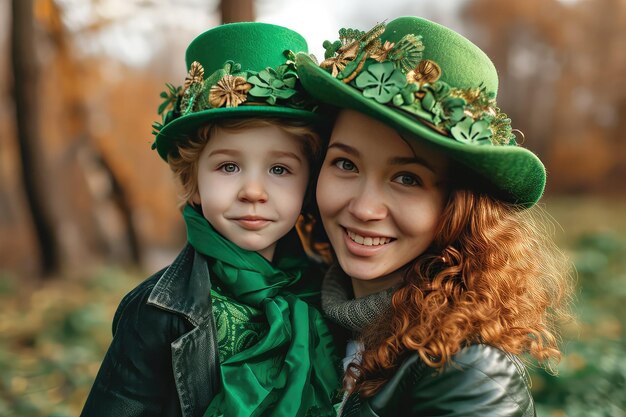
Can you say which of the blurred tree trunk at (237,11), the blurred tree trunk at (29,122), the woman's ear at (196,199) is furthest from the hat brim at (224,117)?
the blurred tree trunk at (29,122)

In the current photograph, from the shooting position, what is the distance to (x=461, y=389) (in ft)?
5.56

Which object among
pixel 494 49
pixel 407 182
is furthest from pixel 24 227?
pixel 494 49

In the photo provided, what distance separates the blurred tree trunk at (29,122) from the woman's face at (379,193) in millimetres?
7017

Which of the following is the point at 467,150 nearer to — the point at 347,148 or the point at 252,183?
the point at 347,148

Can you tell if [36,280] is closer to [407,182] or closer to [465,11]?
[407,182]

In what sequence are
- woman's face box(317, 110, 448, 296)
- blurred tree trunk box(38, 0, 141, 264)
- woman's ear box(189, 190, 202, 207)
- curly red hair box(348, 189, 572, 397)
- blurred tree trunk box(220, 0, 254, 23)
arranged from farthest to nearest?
blurred tree trunk box(38, 0, 141, 264) → blurred tree trunk box(220, 0, 254, 23) → woman's ear box(189, 190, 202, 207) → woman's face box(317, 110, 448, 296) → curly red hair box(348, 189, 572, 397)

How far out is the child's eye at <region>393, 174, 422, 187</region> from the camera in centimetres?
196

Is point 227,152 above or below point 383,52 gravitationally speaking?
below

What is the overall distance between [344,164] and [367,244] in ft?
0.97

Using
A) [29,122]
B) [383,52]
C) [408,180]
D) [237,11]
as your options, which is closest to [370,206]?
[408,180]

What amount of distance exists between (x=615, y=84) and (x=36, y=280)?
1345 cm

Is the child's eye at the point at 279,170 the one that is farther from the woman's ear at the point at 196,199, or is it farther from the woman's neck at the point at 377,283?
the woman's neck at the point at 377,283

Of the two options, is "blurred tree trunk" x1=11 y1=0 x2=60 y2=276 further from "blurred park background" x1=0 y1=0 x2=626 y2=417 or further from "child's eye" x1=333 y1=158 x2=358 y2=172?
"child's eye" x1=333 y1=158 x2=358 y2=172

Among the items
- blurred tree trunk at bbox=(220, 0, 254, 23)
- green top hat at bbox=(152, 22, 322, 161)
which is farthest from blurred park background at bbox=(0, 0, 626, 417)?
green top hat at bbox=(152, 22, 322, 161)
